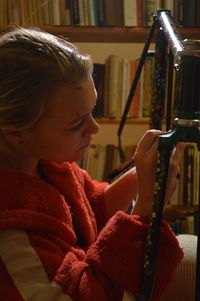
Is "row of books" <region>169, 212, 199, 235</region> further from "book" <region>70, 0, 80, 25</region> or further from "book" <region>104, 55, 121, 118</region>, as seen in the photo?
"book" <region>70, 0, 80, 25</region>

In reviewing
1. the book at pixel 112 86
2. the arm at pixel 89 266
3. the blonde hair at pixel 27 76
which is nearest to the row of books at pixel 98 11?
the book at pixel 112 86

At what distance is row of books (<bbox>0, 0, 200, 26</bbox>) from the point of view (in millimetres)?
1774

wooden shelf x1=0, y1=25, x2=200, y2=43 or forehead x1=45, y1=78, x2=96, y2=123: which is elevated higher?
wooden shelf x1=0, y1=25, x2=200, y2=43

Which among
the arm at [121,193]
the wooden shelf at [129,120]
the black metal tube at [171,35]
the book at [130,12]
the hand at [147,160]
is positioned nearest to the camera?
the black metal tube at [171,35]

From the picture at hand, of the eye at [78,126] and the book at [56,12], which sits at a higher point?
the book at [56,12]

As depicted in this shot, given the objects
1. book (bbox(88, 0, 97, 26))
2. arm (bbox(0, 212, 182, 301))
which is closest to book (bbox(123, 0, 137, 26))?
book (bbox(88, 0, 97, 26))

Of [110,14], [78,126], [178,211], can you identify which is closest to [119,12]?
[110,14]

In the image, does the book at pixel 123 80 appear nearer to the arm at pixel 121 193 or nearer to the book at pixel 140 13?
the book at pixel 140 13

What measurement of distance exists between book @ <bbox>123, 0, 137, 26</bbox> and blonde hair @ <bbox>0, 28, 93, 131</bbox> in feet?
3.54

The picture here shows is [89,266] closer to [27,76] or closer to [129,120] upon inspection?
[27,76]

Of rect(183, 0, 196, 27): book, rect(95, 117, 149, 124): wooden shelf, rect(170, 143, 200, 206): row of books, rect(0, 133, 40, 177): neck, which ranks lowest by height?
rect(170, 143, 200, 206): row of books

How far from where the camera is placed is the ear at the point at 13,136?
0.76m

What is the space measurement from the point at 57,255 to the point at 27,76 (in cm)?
30

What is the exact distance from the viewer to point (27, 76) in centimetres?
72
